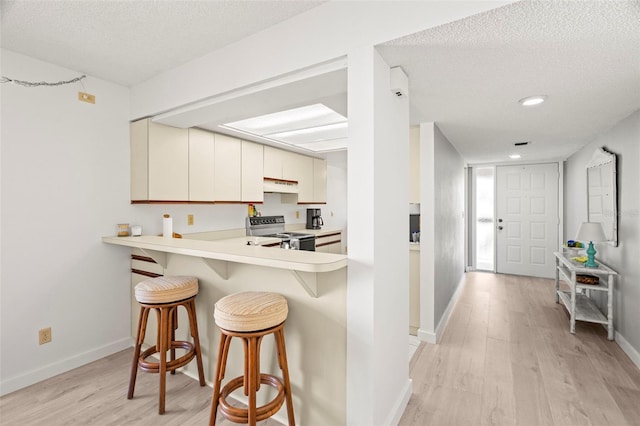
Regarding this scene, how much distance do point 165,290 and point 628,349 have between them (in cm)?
384

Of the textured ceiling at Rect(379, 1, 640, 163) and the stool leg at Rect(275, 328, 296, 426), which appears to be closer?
the textured ceiling at Rect(379, 1, 640, 163)

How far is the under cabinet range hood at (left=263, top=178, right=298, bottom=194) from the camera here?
13.2 ft

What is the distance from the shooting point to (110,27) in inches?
75.7

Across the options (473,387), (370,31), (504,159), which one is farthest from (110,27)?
(504,159)

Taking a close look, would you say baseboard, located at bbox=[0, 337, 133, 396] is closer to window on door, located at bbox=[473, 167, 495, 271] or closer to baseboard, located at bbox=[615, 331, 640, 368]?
baseboard, located at bbox=[615, 331, 640, 368]

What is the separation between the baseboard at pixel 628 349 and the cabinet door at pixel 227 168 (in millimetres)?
3923

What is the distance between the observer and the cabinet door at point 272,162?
156 inches

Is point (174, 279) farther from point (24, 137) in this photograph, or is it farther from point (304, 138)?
point (304, 138)

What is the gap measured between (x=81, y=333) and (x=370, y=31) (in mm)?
3128

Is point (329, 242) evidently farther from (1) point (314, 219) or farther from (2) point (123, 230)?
(2) point (123, 230)

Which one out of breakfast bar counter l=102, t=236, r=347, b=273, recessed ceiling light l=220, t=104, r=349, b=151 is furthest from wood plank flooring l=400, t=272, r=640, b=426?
recessed ceiling light l=220, t=104, r=349, b=151

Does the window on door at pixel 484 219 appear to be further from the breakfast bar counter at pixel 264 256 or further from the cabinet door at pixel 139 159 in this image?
the cabinet door at pixel 139 159

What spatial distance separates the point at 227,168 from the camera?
135 inches

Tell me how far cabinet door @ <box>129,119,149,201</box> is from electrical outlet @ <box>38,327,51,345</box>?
119cm
